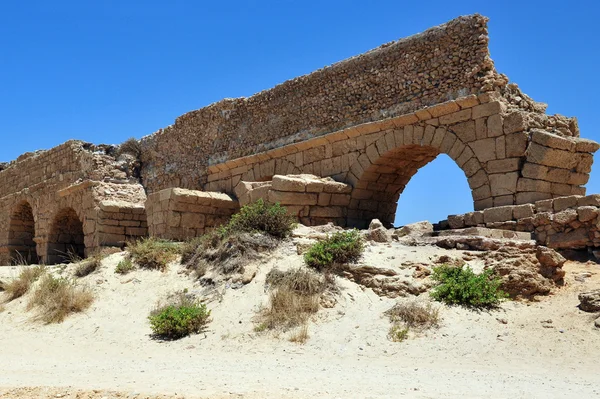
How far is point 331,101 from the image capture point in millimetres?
12945

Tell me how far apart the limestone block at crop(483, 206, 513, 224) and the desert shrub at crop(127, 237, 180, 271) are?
4.93 m

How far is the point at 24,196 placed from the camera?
2002 cm

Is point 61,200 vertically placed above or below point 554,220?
above

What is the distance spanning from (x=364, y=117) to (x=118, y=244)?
7141 millimetres

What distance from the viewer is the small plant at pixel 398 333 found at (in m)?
6.40

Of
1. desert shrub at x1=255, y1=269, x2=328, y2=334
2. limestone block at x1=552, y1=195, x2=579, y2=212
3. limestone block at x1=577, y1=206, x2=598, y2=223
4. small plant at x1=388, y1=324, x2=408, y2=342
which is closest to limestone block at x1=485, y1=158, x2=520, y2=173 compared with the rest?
limestone block at x1=552, y1=195, x2=579, y2=212

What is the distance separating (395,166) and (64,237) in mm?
11183

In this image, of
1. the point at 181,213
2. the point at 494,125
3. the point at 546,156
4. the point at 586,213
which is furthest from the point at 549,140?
the point at 181,213

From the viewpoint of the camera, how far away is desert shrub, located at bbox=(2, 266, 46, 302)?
33.0 feet

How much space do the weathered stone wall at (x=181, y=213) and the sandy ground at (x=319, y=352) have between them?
3.20m

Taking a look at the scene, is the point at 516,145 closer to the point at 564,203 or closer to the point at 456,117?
the point at 456,117

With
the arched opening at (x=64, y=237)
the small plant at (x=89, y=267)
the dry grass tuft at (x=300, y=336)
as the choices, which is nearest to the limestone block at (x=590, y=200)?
the dry grass tuft at (x=300, y=336)

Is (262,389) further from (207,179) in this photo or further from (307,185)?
(207,179)

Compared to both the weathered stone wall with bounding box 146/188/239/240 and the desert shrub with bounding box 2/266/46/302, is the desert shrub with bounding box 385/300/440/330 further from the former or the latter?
the desert shrub with bounding box 2/266/46/302
